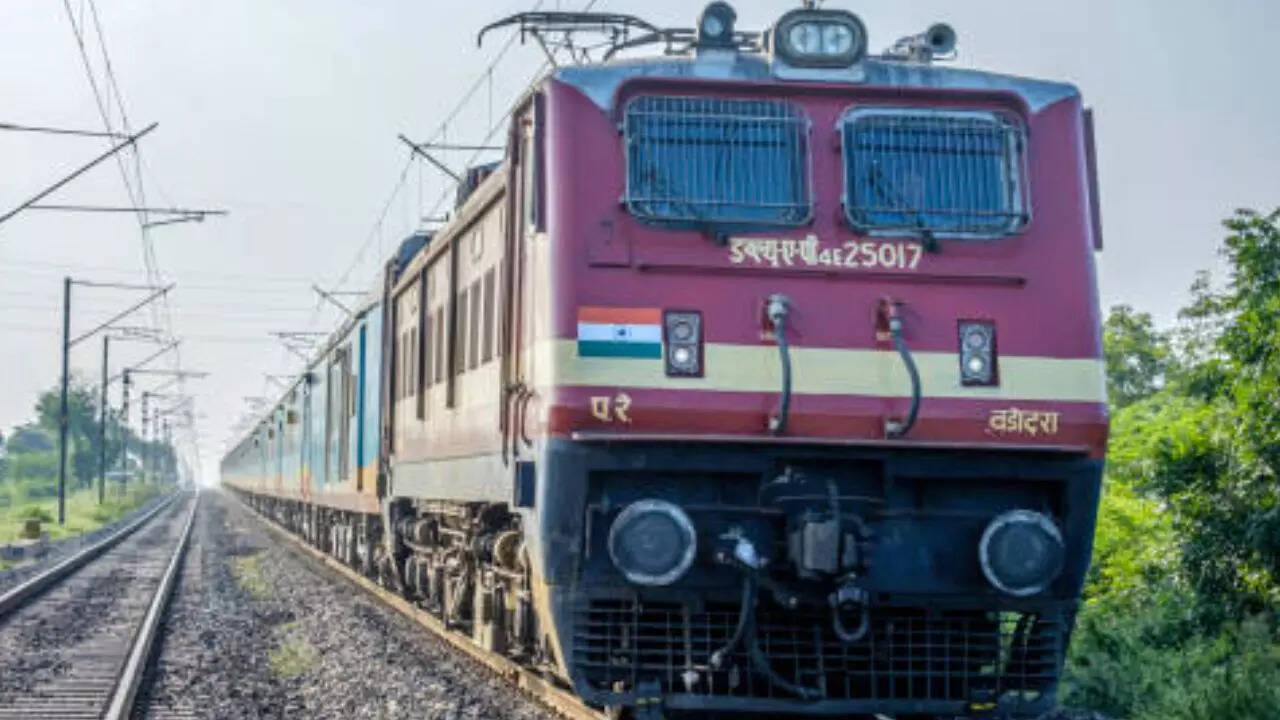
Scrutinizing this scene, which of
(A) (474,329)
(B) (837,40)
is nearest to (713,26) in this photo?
(B) (837,40)

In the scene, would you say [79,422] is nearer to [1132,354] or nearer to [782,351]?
[1132,354]

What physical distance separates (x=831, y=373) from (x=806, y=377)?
0.43 ft

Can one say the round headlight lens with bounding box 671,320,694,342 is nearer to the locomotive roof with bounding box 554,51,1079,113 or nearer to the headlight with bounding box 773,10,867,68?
the locomotive roof with bounding box 554,51,1079,113

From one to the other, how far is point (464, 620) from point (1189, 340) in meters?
7.37

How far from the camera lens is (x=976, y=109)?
352 inches

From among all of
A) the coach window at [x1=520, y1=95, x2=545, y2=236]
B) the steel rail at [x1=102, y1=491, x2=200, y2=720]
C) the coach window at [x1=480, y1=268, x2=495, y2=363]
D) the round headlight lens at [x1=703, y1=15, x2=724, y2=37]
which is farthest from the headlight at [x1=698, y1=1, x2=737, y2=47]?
the steel rail at [x1=102, y1=491, x2=200, y2=720]

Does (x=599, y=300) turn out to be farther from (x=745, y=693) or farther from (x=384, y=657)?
(x=384, y=657)

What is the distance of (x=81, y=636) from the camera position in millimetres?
17219

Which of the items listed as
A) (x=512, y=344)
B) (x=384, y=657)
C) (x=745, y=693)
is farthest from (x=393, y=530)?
(x=745, y=693)

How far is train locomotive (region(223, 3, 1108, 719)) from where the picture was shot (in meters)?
8.28

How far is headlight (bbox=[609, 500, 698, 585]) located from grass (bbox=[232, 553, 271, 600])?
14336 millimetres

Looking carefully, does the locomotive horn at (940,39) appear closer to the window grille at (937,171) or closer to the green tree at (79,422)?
the window grille at (937,171)

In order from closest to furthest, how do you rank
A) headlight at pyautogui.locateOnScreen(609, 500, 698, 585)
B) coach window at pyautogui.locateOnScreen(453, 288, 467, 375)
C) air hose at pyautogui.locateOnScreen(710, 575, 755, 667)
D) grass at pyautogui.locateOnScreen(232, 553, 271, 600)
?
1. headlight at pyautogui.locateOnScreen(609, 500, 698, 585)
2. air hose at pyautogui.locateOnScreen(710, 575, 755, 667)
3. coach window at pyautogui.locateOnScreen(453, 288, 467, 375)
4. grass at pyautogui.locateOnScreen(232, 553, 271, 600)

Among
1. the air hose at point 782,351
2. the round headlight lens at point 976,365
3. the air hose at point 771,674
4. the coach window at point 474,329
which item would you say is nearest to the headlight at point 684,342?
the air hose at point 782,351
